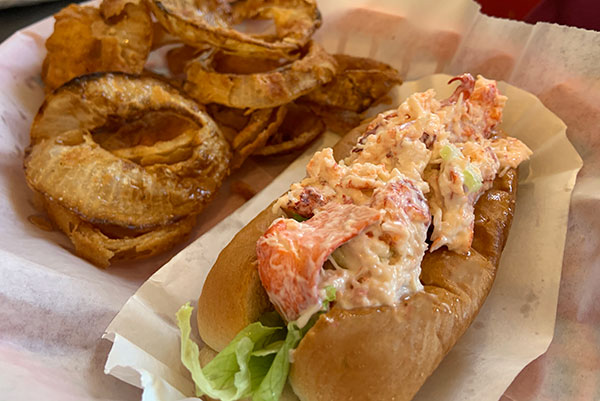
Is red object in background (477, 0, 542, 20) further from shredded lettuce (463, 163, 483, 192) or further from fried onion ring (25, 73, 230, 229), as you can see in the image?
fried onion ring (25, 73, 230, 229)

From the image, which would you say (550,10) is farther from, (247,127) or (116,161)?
(116,161)

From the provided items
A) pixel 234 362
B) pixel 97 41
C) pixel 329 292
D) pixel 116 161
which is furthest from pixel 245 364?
pixel 97 41

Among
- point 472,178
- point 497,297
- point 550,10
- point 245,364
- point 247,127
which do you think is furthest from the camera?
point 550,10

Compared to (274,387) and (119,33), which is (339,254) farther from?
(119,33)

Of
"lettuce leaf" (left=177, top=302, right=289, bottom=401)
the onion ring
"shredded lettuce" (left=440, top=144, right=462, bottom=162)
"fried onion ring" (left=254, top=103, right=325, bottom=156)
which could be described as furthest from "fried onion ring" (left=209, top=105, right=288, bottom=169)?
"lettuce leaf" (left=177, top=302, right=289, bottom=401)

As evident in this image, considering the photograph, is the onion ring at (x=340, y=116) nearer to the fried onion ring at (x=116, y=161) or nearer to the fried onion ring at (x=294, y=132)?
the fried onion ring at (x=294, y=132)

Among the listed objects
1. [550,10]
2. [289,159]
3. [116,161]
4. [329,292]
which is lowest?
[289,159]

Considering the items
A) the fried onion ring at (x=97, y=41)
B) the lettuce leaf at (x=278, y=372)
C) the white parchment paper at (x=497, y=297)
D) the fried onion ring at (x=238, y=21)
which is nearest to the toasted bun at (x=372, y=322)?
the lettuce leaf at (x=278, y=372)
